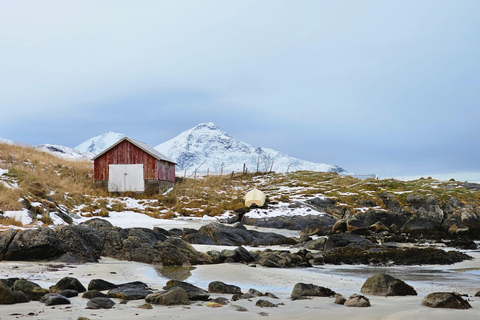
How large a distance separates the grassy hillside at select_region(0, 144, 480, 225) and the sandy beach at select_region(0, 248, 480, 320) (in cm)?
1086

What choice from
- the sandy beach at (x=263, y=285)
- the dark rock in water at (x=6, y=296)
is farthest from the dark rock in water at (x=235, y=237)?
the dark rock in water at (x=6, y=296)

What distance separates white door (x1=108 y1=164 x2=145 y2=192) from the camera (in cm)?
3644

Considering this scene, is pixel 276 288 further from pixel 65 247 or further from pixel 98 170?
pixel 98 170

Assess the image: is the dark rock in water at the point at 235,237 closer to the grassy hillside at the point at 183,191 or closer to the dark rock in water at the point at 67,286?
the grassy hillside at the point at 183,191

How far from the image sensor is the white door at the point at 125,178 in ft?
120

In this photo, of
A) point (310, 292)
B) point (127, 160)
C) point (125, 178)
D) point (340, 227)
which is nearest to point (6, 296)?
point (310, 292)

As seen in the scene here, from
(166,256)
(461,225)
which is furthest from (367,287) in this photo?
(461,225)

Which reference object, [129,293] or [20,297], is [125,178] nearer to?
[129,293]

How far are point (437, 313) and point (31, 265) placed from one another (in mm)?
8363

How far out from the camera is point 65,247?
10.6 meters

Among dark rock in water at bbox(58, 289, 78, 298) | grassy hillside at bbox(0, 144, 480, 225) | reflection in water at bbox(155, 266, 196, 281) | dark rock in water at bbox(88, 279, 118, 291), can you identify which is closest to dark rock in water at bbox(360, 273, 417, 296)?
reflection in water at bbox(155, 266, 196, 281)

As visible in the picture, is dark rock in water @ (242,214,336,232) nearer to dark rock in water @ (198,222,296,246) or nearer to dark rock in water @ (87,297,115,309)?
dark rock in water @ (198,222,296,246)

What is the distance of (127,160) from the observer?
36.9 meters

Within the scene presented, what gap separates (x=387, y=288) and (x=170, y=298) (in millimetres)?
3514
